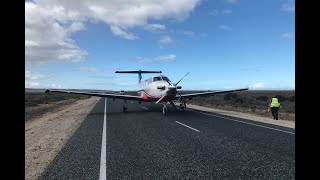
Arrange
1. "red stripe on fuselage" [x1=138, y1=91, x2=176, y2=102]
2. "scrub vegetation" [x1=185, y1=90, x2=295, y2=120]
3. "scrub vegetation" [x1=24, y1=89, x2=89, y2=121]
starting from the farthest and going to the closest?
"scrub vegetation" [x1=185, y1=90, x2=295, y2=120] → "scrub vegetation" [x1=24, y1=89, x2=89, y2=121] → "red stripe on fuselage" [x1=138, y1=91, x2=176, y2=102]

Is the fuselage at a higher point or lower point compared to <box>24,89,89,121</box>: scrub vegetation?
higher

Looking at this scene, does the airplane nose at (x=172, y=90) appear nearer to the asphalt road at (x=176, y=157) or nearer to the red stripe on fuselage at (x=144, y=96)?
the red stripe on fuselage at (x=144, y=96)

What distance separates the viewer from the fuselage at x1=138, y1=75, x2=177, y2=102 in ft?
78.4

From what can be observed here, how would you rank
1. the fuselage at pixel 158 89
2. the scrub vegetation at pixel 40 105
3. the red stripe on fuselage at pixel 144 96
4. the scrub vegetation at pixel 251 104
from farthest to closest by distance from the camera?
the scrub vegetation at pixel 251 104
the scrub vegetation at pixel 40 105
the red stripe on fuselage at pixel 144 96
the fuselage at pixel 158 89

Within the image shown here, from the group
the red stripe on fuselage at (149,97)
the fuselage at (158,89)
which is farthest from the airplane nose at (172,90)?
the red stripe on fuselage at (149,97)

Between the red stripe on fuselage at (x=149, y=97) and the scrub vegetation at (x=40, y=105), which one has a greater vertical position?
the red stripe on fuselage at (x=149, y=97)

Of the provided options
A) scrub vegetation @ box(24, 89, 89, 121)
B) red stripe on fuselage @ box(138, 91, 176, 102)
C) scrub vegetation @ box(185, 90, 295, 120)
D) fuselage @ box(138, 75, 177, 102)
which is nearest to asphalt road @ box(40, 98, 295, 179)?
scrub vegetation @ box(24, 89, 89, 121)

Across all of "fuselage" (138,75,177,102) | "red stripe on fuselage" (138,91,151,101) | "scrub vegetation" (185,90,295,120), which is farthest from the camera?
"scrub vegetation" (185,90,295,120)

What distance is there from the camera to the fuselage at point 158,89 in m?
23.9

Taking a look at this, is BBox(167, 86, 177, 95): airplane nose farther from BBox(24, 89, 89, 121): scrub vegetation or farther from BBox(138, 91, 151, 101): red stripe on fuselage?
BBox(24, 89, 89, 121): scrub vegetation

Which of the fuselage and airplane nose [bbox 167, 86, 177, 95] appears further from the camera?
the fuselage

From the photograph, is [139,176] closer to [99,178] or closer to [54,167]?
[99,178]

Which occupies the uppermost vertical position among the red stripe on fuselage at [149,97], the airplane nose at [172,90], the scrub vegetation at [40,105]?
the airplane nose at [172,90]
